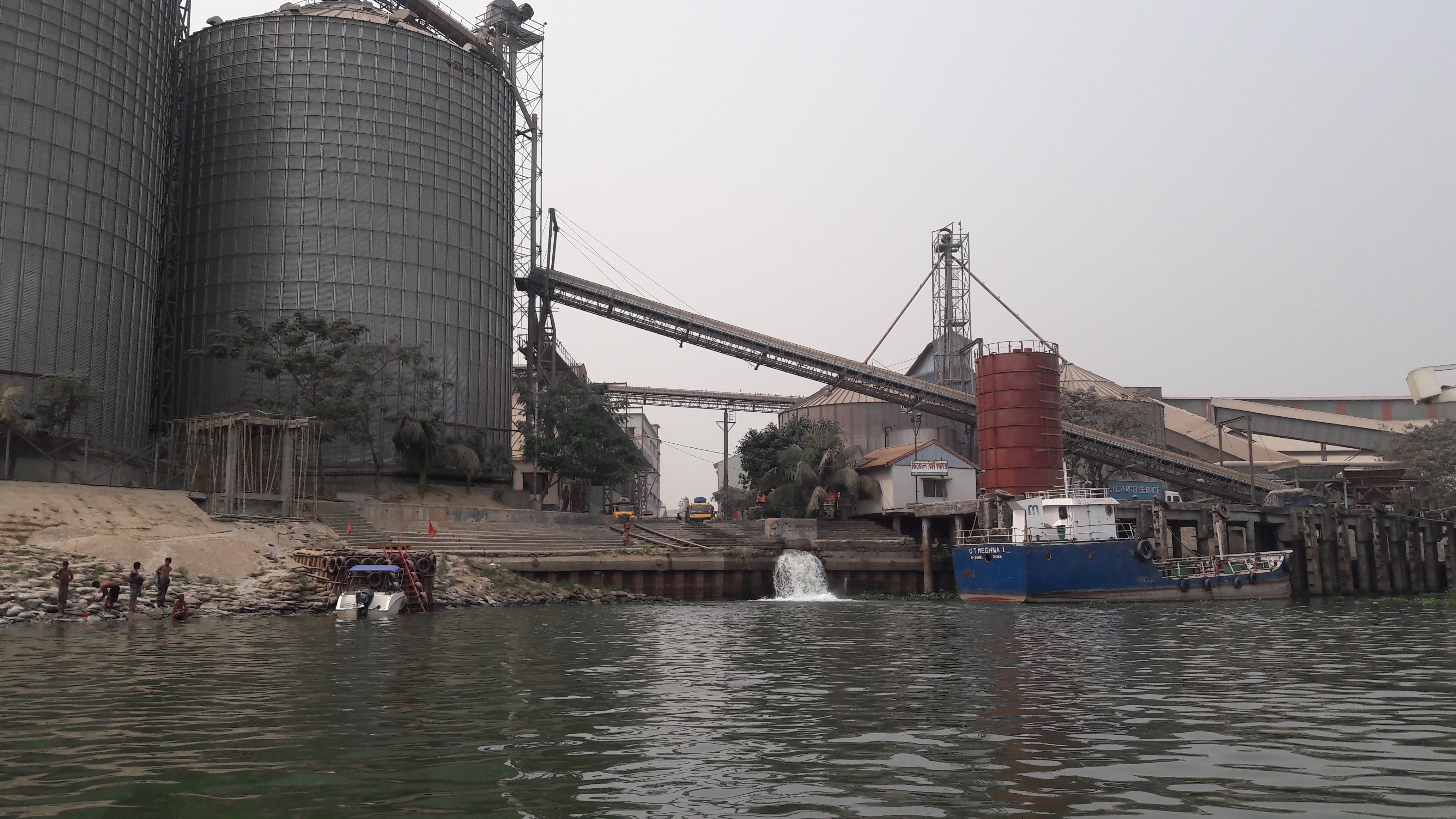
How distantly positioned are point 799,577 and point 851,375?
26.7 meters

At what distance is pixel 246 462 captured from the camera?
160 ft

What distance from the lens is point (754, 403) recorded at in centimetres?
11888

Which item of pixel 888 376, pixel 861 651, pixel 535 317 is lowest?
pixel 861 651

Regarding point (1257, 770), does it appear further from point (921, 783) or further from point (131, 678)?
point (131, 678)

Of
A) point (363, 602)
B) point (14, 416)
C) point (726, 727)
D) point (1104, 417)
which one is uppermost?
point (1104, 417)

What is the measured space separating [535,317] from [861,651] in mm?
61706

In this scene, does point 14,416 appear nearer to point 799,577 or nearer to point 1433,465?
point 799,577

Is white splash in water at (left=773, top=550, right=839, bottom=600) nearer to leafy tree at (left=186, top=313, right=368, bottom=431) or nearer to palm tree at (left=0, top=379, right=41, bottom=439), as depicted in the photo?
leafy tree at (left=186, top=313, right=368, bottom=431)

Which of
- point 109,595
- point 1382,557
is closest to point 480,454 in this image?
point 109,595

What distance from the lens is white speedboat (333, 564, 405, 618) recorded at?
36.6 meters

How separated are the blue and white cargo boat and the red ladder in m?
24.7

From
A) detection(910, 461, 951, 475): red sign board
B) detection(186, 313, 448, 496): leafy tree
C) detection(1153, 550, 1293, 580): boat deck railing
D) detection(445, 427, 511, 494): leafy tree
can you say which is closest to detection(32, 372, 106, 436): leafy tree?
detection(186, 313, 448, 496): leafy tree

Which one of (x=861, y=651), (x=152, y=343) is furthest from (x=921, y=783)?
(x=152, y=343)

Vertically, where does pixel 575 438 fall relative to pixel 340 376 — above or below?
below
